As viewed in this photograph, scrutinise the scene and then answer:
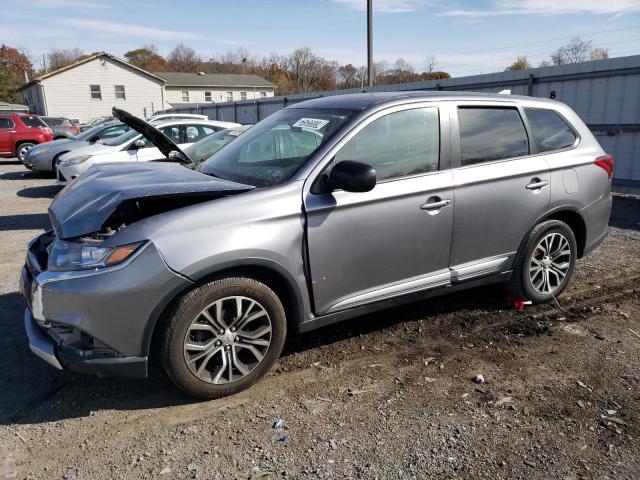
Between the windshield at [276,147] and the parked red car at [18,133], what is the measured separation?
1713 cm

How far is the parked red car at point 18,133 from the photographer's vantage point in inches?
714

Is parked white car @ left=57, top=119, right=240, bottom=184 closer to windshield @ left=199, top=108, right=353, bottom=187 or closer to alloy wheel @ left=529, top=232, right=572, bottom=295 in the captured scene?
windshield @ left=199, top=108, right=353, bottom=187

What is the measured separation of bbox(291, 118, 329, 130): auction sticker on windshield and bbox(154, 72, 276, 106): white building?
2183 inches

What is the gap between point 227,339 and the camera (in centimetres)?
311

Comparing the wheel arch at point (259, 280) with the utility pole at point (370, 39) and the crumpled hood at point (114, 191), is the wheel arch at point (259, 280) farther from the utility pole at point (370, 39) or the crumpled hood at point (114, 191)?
the utility pole at point (370, 39)

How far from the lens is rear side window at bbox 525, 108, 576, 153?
14.4 ft

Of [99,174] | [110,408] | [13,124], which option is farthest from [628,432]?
[13,124]

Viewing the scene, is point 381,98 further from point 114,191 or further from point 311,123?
point 114,191

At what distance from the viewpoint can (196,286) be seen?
2945mm

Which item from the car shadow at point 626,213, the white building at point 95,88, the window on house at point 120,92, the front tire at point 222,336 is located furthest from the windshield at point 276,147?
the window on house at point 120,92

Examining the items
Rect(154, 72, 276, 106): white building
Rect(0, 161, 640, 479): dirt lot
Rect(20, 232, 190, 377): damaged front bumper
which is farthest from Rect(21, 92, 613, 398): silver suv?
Rect(154, 72, 276, 106): white building

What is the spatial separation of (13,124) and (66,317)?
61.6 ft

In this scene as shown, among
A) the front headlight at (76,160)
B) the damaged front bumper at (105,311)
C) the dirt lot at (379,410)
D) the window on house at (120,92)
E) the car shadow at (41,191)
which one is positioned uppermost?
the window on house at (120,92)

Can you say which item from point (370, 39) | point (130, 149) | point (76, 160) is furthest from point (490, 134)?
point (370, 39)
